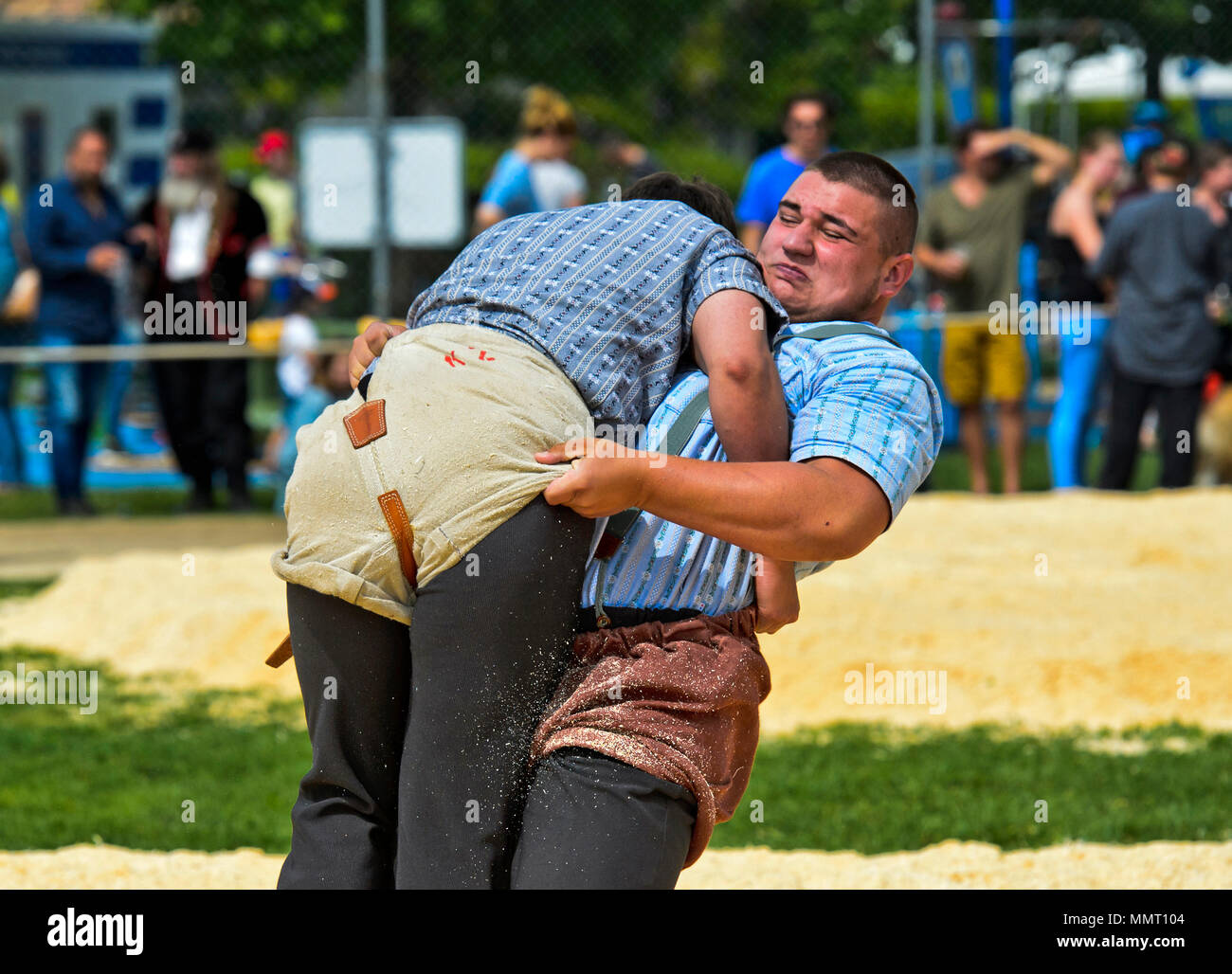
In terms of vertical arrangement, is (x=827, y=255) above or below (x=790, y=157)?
below

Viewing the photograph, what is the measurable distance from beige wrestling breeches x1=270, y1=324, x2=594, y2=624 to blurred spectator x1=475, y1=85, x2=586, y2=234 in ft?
22.9

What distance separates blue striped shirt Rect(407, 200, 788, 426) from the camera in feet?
8.62

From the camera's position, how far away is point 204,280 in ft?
34.2

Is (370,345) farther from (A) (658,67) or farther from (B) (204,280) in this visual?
(A) (658,67)

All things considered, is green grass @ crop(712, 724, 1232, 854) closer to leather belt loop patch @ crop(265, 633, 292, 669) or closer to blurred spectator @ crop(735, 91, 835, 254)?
leather belt loop patch @ crop(265, 633, 292, 669)

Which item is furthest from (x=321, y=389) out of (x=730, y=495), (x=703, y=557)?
(x=730, y=495)

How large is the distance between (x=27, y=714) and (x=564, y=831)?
458 centimetres

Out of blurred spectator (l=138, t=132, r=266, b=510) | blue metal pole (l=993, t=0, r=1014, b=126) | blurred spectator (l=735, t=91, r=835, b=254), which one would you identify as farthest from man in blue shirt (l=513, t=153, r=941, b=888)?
blue metal pole (l=993, t=0, r=1014, b=126)

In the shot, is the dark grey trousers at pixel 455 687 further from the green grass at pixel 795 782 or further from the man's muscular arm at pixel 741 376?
the green grass at pixel 795 782

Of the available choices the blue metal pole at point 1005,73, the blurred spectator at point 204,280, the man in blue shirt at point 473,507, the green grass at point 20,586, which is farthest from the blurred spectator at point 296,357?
the man in blue shirt at point 473,507

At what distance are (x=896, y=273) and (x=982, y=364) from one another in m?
7.77

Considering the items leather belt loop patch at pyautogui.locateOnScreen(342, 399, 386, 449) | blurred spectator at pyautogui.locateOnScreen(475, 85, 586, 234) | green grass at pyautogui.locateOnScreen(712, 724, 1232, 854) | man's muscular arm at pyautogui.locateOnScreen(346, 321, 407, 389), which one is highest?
blurred spectator at pyautogui.locateOnScreen(475, 85, 586, 234)
